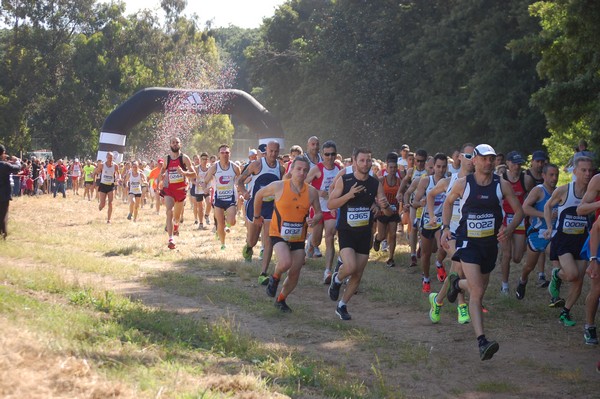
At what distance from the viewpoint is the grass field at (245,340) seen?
20.3ft

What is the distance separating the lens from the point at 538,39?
16031 millimetres

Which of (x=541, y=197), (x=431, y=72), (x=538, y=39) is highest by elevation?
(x=431, y=72)

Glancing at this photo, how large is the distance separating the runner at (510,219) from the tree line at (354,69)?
170 cm

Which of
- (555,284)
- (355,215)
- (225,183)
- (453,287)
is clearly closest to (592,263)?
(453,287)

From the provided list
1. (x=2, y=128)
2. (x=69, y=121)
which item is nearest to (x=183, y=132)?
(x=69, y=121)

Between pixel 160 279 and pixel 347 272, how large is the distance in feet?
12.2

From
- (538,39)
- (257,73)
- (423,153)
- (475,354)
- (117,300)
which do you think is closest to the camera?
(475,354)

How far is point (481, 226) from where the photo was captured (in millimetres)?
8516

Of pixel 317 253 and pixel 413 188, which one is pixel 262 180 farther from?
pixel 317 253

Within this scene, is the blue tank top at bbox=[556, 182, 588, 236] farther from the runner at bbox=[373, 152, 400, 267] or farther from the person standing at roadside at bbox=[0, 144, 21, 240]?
the person standing at roadside at bbox=[0, 144, 21, 240]

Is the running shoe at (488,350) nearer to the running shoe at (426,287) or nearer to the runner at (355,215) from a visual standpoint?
the runner at (355,215)

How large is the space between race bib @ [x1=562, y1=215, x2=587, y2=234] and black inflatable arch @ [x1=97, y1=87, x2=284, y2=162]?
2750 centimetres

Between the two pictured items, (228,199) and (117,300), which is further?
(228,199)

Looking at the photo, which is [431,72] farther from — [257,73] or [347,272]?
[347,272]
